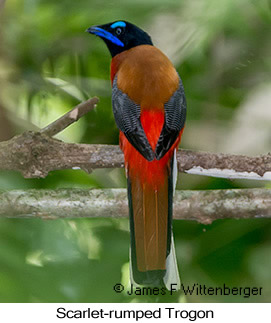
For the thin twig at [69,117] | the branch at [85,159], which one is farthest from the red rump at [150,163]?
the thin twig at [69,117]

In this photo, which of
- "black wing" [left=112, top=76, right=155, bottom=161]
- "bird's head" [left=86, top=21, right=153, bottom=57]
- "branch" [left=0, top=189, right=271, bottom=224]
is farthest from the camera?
"bird's head" [left=86, top=21, right=153, bottom=57]

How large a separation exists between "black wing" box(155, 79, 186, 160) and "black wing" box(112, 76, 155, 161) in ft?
0.11

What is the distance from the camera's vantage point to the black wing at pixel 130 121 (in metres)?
1.50

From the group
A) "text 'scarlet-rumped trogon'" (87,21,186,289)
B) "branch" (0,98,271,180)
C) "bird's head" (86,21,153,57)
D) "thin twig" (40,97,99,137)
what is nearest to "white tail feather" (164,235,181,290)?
"text 'scarlet-rumped trogon'" (87,21,186,289)

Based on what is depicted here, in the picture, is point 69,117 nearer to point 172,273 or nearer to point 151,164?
point 151,164

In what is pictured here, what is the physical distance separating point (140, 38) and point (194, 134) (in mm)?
374

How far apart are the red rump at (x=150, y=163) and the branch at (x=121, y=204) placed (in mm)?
159

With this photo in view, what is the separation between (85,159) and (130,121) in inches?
9.1

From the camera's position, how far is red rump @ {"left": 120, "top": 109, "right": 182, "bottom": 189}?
5.02 feet

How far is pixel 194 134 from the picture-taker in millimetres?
1811

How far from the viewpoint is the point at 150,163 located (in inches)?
60.2

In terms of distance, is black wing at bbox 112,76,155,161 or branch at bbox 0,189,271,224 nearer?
black wing at bbox 112,76,155,161

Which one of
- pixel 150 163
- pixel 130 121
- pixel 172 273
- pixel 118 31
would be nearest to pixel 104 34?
pixel 118 31

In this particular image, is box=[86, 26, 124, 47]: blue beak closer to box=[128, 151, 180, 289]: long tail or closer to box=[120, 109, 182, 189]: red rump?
box=[120, 109, 182, 189]: red rump
